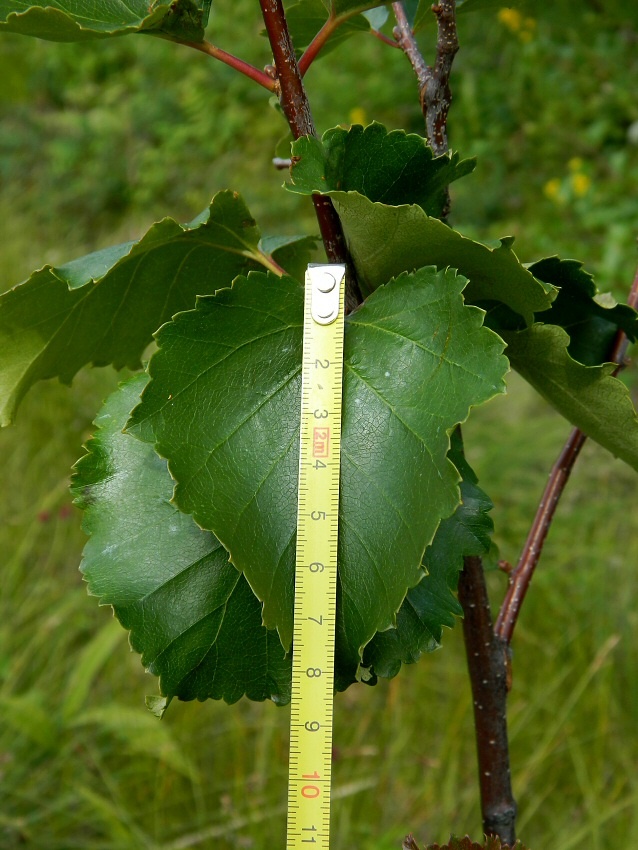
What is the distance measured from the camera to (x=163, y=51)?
525cm

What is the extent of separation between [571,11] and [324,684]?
3.91 feet

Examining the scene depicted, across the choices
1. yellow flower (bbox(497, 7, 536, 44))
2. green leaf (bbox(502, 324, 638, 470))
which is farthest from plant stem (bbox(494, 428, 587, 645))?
yellow flower (bbox(497, 7, 536, 44))

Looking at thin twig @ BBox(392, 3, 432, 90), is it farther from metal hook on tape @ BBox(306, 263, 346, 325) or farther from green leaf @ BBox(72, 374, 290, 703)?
green leaf @ BBox(72, 374, 290, 703)

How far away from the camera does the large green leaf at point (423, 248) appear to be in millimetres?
525

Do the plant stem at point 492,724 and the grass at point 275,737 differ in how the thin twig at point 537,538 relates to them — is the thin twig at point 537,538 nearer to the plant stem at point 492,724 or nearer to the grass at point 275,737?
the plant stem at point 492,724

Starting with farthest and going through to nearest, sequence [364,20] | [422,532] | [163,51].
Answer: [163,51] < [364,20] < [422,532]

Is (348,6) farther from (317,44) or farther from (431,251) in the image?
(431,251)

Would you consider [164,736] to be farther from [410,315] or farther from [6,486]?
[410,315]

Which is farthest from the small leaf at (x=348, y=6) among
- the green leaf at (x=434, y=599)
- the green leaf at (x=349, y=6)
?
the green leaf at (x=434, y=599)

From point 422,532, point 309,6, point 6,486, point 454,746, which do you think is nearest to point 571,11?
point 309,6

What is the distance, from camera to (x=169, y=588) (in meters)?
0.60

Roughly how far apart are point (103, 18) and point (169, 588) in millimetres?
390

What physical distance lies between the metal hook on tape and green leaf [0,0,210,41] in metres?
0.18

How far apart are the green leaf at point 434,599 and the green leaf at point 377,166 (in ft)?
0.60
